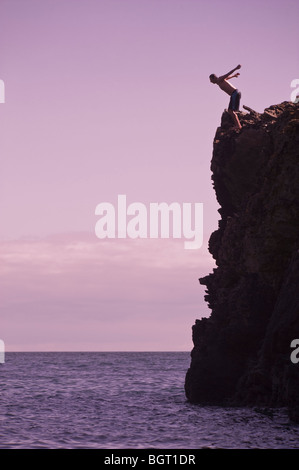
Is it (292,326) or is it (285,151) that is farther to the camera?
(285,151)

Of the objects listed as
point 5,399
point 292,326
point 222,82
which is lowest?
point 5,399

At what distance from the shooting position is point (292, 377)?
75.4 feet

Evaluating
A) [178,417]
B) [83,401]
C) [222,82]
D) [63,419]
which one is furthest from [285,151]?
[83,401]

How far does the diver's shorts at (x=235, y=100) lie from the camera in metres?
32.5

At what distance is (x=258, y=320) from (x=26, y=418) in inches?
411

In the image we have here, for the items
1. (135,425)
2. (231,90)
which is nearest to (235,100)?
(231,90)

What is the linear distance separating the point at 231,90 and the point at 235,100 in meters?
0.62

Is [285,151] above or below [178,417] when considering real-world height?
above

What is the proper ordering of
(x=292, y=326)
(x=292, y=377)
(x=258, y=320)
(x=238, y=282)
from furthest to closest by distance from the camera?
(x=238, y=282), (x=258, y=320), (x=292, y=326), (x=292, y=377)

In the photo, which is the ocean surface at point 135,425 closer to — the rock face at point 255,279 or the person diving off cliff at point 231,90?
the rock face at point 255,279

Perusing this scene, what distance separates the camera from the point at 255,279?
Answer: 29.4 m

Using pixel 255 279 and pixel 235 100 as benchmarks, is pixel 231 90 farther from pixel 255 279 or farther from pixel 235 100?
pixel 255 279

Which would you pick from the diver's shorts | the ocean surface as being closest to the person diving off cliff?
the diver's shorts

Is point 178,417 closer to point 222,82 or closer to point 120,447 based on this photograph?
point 120,447
